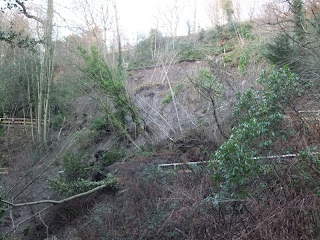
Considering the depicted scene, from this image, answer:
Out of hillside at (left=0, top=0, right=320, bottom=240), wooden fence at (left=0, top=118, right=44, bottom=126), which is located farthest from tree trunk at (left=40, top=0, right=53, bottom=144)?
wooden fence at (left=0, top=118, right=44, bottom=126)

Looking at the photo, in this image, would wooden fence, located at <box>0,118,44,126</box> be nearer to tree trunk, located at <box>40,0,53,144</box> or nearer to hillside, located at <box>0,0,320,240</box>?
hillside, located at <box>0,0,320,240</box>

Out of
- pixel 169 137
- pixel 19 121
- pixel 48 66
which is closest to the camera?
pixel 169 137

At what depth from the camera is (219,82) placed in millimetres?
14914

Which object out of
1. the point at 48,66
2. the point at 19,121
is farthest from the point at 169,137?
the point at 19,121

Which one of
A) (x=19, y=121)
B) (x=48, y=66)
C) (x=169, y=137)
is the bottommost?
(x=169, y=137)

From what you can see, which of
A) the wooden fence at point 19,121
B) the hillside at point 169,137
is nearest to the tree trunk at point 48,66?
the hillside at point 169,137

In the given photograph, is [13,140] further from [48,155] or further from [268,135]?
[268,135]

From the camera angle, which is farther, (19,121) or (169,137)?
(19,121)

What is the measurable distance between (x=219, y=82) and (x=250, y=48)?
6.63m

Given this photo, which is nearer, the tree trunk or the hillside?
the hillside

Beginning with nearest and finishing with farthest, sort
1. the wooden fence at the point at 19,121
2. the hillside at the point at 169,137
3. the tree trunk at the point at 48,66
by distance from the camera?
1. the hillside at the point at 169,137
2. the tree trunk at the point at 48,66
3. the wooden fence at the point at 19,121

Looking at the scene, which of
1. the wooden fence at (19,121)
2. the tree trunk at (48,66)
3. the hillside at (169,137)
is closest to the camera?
the hillside at (169,137)

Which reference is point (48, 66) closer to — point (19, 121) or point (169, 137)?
point (19, 121)

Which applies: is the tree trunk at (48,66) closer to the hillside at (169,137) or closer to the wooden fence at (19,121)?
the hillside at (169,137)
